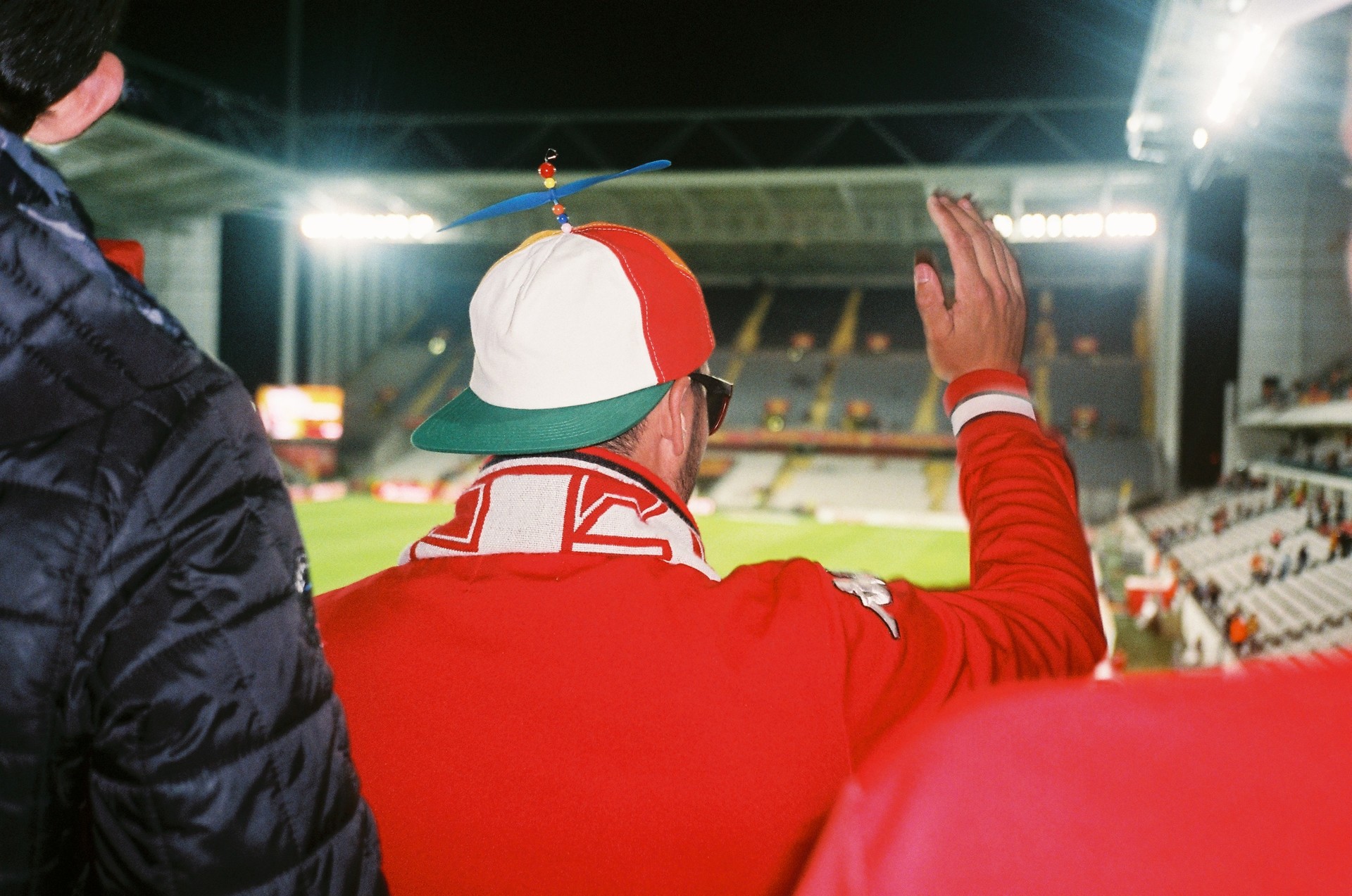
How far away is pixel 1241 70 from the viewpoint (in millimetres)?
10602

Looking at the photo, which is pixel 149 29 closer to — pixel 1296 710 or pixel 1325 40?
pixel 1325 40

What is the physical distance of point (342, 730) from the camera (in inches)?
36.8

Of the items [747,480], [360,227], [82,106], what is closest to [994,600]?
[82,106]

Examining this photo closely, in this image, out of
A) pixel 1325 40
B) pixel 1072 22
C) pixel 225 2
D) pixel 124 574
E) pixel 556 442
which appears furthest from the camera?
pixel 225 2

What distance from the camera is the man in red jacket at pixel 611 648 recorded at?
1.05m

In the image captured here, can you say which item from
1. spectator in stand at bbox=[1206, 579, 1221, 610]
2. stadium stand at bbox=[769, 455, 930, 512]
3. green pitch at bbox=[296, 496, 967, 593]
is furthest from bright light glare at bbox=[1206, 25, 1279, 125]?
stadium stand at bbox=[769, 455, 930, 512]

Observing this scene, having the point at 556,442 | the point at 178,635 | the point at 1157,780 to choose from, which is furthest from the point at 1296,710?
the point at 556,442

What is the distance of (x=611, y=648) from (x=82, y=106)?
2.68 ft

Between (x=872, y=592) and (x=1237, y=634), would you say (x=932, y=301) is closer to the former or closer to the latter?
(x=872, y=592)

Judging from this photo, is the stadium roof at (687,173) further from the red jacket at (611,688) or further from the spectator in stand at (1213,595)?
the red jacket at (611,688)

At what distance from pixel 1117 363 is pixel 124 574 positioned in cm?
3167

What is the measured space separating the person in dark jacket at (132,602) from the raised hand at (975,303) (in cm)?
107

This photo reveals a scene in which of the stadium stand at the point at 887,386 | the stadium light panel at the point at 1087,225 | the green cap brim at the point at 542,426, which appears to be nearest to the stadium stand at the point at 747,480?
the stadium stand at the point at 887,386

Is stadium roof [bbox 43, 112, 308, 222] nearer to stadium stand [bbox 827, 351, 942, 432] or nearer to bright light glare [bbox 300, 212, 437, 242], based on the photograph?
bright light glare [bbox 300, 212, 437, 242]
